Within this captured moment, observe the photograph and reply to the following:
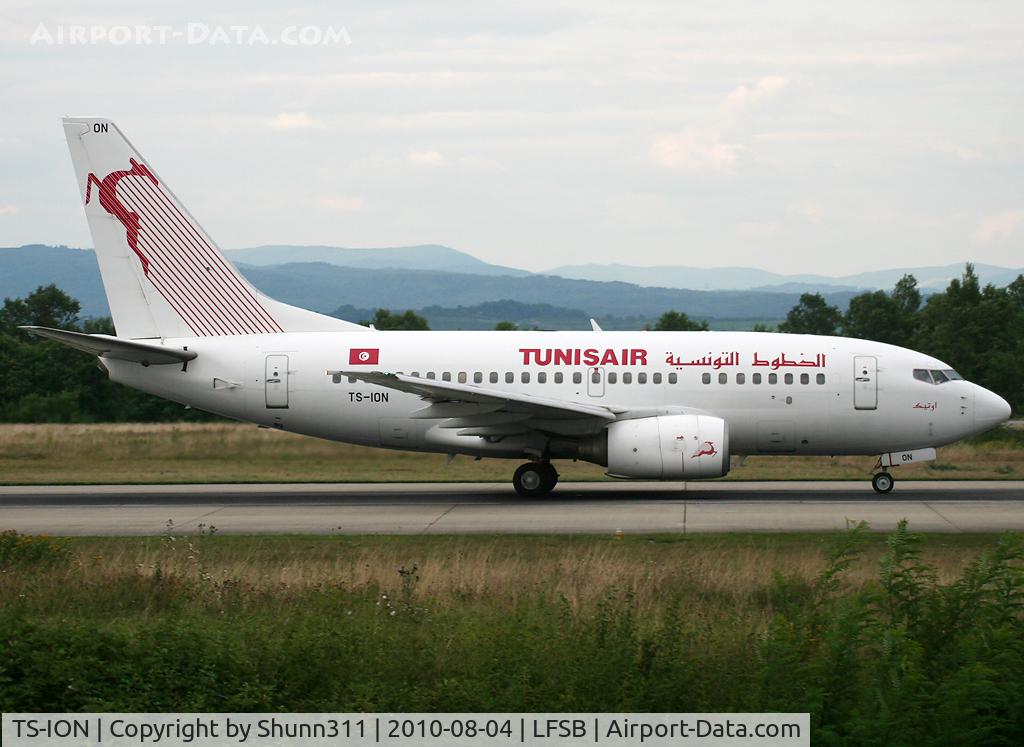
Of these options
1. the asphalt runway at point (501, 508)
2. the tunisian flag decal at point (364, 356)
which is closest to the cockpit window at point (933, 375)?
the asphalt runway at point (501, 508)

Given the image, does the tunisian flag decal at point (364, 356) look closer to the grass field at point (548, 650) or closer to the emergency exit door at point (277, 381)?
the emergency exit door at point (277, 381)

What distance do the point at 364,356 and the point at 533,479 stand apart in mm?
4578

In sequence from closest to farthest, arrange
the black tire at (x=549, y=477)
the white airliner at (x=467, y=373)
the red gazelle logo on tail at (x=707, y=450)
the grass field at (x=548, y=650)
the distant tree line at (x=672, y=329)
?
the grass field at (x=548, y=650) < the red gazelle logo on tail at (x=707, y=450) < the white airliner at (x=467, y=373) < the black tire at (x=549, y=477) < the distant tree line at (x=672, y=329)

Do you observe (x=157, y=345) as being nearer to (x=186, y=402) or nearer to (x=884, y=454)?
(x=186, y=402)

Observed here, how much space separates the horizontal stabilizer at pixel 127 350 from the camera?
26.2 m

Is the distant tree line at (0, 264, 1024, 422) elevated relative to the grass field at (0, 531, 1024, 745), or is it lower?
elevated

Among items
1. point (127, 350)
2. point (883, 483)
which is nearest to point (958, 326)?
point (883, 483)

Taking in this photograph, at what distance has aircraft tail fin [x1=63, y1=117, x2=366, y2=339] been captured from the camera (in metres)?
28.2

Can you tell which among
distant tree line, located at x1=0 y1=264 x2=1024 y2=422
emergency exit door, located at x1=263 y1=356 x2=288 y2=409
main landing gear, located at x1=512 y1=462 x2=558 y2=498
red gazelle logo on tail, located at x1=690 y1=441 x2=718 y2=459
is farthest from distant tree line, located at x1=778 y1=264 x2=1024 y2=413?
emergency exit door, located at x1=263 y1=356 x2=288 y2=409

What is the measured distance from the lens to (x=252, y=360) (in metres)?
27.8

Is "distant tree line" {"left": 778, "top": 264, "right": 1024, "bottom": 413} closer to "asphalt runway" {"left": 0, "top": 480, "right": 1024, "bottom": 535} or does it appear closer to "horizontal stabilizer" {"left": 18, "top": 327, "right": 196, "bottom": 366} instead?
"asphalt runway" {"left": 0, "top": 480, "right": 1024, "bottom": 535}

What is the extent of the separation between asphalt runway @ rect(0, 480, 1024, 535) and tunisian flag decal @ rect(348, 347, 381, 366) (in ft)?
9.43

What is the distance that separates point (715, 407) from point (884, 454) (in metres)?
3.91

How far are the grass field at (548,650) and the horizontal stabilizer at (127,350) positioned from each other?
12003 millimetres
